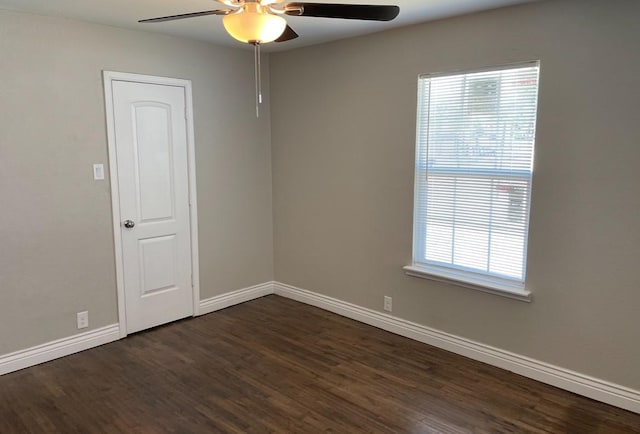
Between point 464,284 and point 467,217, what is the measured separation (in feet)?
1.64

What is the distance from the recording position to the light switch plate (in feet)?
11.4

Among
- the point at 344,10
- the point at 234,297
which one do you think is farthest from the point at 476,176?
the point at 234,297

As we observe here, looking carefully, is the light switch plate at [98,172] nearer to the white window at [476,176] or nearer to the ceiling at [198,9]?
the ceiling at [198,9]

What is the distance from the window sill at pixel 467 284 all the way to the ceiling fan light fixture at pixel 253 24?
2.28 metres

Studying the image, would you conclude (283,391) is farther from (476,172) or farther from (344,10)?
(344,10)

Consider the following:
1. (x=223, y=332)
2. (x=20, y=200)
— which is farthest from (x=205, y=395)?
(x=20, y=200)

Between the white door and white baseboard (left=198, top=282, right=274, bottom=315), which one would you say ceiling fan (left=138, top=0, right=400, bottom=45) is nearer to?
the white door

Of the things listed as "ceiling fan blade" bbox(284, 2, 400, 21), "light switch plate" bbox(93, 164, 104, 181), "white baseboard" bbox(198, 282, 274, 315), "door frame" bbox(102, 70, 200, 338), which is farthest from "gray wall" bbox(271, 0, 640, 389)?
"light switch plate" bbox(93, 164, 104, 181)

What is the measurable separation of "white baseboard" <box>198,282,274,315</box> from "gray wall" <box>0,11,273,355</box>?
87 cm

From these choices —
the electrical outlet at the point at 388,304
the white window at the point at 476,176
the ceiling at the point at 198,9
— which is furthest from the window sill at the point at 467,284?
the ceiling at the point at 198,9

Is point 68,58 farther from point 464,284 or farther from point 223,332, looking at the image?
point 464,284

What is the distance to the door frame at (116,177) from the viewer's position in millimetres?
3502

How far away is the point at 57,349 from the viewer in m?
3.40

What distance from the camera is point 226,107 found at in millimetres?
4293
